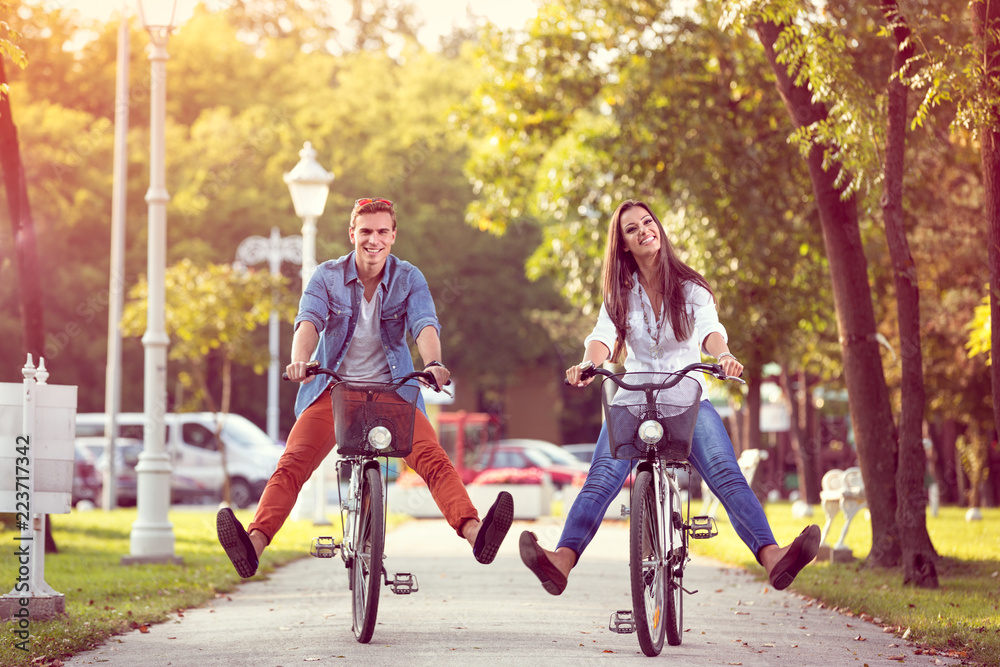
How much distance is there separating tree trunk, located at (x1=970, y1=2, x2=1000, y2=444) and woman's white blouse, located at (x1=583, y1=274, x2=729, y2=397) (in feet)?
8.37

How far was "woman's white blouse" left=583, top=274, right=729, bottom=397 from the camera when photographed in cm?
593

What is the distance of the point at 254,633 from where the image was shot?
23.0 feet

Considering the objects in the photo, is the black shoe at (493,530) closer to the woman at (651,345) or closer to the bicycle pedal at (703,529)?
the woman at (651,345)

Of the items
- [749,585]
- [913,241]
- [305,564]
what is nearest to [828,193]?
[749,585]

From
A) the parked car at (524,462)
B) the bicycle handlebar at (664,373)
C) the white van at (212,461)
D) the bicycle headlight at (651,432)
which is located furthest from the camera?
the parked car at (524,462)

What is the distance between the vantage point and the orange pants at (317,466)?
602 centimetres

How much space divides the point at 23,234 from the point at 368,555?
6.89 m

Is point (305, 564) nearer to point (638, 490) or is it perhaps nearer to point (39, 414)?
point (39, 414)

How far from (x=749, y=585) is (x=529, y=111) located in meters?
9.01

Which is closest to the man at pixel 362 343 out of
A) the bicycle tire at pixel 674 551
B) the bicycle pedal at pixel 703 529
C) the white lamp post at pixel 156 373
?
the bicycle tire at pixel 674 551

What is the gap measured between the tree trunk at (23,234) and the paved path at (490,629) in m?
3.27

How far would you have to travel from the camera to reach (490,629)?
6.93 metres

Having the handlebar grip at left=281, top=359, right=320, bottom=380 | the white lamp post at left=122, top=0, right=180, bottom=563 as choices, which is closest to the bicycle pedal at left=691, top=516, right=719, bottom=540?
the handlebar grip at left=281, top=359, right=320, bottom=380

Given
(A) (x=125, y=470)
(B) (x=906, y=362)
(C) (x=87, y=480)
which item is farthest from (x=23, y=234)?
(A) (x=125, y=470)
